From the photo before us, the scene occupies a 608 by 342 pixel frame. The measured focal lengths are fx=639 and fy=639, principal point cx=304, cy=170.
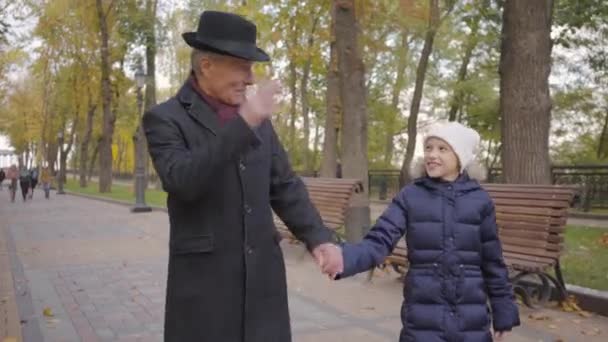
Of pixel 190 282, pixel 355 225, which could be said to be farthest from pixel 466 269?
pixel 355 225

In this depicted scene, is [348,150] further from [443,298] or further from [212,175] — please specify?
[212,175]

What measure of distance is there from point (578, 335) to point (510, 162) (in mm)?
3211

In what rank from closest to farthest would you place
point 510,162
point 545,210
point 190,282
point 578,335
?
point 190,282 < point 578,335 < point 545,210 < point 510,162

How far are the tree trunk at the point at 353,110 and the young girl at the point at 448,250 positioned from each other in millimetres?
6397

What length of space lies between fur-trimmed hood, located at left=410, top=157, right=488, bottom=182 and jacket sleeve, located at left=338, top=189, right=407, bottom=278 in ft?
0.62

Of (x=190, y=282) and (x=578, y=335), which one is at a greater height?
(x=190, y=282)

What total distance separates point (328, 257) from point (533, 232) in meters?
3.87

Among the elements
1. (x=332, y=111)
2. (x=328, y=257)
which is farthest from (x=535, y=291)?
(x=332, y=111)

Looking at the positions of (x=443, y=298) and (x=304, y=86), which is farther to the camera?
(x=304, y=86)

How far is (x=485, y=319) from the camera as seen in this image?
3.34 meters

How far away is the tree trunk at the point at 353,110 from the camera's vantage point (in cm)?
1011

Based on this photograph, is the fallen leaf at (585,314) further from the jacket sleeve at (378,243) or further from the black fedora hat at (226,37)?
the black fedora hat at (226,37)

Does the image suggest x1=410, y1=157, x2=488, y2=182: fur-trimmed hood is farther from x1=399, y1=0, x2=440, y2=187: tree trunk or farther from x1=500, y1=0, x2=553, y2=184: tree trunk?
x1=399, y1=0, x2=440, y2=187: tree trunk

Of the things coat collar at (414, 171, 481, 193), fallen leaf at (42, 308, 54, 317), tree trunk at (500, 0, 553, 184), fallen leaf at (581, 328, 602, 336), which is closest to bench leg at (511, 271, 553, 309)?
fallen leaf at (581, 328, 602, 336)
